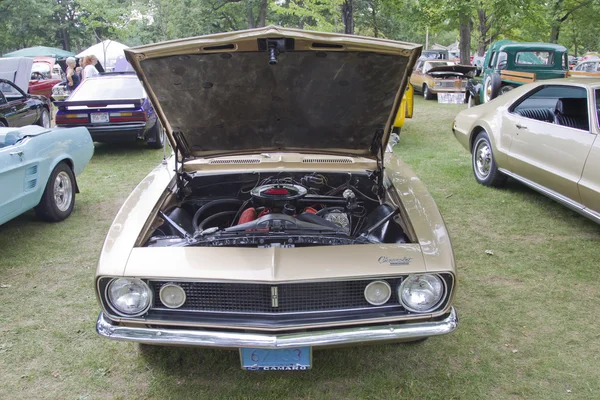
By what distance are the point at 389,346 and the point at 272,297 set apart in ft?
3.47

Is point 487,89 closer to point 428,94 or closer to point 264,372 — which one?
point 428,94

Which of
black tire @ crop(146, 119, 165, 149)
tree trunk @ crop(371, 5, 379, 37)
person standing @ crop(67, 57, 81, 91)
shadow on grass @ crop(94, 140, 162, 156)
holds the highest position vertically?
tree trunk @ crop(371, 5, 379, 37)

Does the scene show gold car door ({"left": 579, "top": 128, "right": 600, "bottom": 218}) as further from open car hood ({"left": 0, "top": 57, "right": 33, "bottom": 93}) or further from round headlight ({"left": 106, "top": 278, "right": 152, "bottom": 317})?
open car hood ({"left": 0, "top": 57, "right": 33, "bottom": 93})

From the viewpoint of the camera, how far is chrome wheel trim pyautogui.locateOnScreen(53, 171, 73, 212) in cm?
508

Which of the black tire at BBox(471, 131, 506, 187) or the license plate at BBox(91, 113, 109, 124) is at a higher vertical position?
the license plate at BBox(91, 113, 109, 124)

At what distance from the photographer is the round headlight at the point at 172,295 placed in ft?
7.55

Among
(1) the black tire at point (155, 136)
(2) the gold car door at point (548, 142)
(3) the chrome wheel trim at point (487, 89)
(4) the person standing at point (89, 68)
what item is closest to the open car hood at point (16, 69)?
(4) the person standing at point (89, 68)

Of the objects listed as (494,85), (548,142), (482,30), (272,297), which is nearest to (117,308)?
(272,297)

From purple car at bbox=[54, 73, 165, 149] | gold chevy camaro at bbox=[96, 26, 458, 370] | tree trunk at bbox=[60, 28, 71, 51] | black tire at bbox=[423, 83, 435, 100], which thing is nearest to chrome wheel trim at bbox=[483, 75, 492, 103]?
black tire at bbox=[423, 83, 435, 100]

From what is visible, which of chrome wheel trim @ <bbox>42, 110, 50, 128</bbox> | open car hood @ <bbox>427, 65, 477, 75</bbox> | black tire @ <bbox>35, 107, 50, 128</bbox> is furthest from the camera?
open car hood @ <bbox>427, 65, 477, 75</bbox>

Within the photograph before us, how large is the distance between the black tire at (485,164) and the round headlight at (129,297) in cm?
489

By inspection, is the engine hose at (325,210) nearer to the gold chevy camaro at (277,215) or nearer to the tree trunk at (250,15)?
the gold chevy camaro at (277,215)

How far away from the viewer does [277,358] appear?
227 centimetres

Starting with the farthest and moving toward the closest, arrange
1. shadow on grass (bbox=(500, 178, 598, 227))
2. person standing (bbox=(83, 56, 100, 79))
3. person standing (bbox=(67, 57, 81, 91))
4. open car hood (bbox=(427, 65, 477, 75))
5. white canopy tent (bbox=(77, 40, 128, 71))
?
white canopy tent (bbox=(77, 40, 128, 71)), open car hood (bbox=(427, 65, 477, 75)), person standing (bbox=(67, 57, 81, 91)), person standing (bbox=(83, 56, 100, 79)), shadow on grass (bbox=(500, 178, 598, 227))
